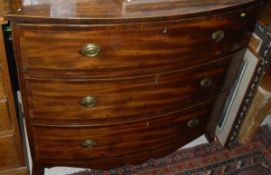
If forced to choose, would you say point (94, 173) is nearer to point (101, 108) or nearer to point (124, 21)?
point (101, 108)

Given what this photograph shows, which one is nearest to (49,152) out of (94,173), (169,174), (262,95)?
(94,173)

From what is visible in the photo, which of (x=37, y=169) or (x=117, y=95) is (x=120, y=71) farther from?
(x=37, y=169)

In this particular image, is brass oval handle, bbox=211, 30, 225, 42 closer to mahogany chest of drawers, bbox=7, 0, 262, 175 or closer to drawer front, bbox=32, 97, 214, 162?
mahogany chest of drawers, bbox=7, 0, 262, 175

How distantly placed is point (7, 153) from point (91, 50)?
0.75 m

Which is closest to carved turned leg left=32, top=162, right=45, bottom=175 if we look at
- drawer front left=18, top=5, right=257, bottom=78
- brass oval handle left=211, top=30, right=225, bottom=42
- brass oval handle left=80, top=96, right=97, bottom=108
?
brass oval handle left=80, top=96, right=97, bottom=108

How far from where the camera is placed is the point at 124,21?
1086mm

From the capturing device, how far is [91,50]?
1143 millimetres

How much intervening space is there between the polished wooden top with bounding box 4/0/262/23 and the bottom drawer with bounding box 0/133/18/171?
673mm

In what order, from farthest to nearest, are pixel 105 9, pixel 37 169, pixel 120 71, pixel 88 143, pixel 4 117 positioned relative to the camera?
pixel 37 169
pixel 88 143
pixel 4 117
pixel 120 71
pixel 105 9

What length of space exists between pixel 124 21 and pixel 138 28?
0.07m

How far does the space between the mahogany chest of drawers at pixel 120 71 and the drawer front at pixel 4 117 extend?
10cm

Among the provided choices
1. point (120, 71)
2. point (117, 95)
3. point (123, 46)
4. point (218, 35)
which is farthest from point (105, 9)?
point (218, 35)

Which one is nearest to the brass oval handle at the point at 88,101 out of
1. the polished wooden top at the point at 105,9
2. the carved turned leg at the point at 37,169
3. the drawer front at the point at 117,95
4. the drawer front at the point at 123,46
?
the drawer front at the point at 117,95

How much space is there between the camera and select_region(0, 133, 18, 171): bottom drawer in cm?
145
